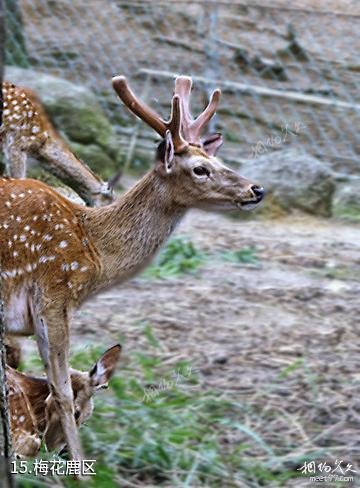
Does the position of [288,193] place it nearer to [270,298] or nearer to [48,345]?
[270,298]

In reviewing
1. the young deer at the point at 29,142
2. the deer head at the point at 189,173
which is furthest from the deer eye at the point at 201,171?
the young deer at the point at 29,142

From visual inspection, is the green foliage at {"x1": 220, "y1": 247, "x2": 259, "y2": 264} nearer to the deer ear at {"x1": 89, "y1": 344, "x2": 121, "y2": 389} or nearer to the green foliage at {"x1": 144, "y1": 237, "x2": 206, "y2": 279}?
the green foliage at {"x1": 144, "y1": 237, "x2": 206, "y2": 279}

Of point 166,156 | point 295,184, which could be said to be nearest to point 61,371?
point 166,156

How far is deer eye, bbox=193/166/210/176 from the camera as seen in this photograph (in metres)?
4.75

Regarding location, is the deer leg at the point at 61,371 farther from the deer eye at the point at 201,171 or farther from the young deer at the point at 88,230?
the deer eye at the point at 201,171

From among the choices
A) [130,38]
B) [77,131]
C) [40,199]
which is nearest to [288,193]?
[77,131]

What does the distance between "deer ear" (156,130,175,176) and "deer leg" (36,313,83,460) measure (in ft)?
2.52

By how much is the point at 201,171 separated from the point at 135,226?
0.37 meters

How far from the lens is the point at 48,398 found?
Answer: 470 cm

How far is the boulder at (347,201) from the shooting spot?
30.7 feet

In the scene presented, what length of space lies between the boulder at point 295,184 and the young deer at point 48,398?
477 cm

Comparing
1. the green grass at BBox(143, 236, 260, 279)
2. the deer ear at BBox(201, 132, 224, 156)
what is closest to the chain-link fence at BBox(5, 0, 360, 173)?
the green grass at BBox(143, 236, 260, 279)

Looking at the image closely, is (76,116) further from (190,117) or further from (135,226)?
(135,226)

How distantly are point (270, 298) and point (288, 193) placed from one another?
101 inches
